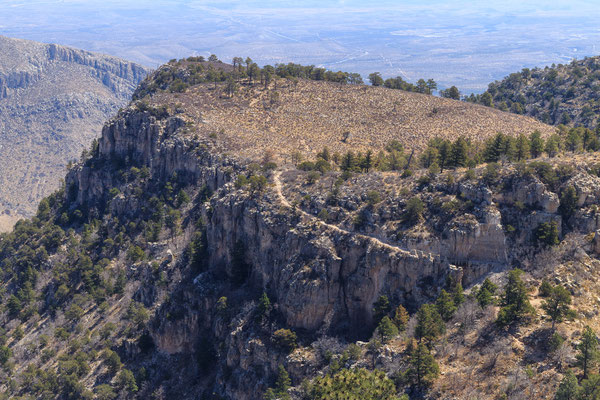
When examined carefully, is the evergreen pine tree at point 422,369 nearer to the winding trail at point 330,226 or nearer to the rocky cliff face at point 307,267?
the rocky cliff face at point 307,267

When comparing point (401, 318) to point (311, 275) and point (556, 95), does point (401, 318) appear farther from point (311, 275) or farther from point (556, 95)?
point (556, 95)

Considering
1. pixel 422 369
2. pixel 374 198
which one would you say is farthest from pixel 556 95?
pixel 422 369

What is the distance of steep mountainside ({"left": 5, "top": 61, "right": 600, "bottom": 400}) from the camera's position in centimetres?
3947

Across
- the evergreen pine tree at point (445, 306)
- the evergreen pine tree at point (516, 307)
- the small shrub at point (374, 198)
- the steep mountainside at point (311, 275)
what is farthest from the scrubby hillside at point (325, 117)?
the evergreen pine tree at point (516, 307)

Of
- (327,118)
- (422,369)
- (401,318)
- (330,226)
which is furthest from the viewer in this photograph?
(327,118)

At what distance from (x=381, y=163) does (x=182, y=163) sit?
3209cm

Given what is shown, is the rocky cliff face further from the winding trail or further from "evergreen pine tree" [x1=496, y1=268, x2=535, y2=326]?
"evergreen pine tree" [x1=496, y1=268, x2=535, y2=326]

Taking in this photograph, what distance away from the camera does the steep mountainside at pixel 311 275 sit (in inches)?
1554

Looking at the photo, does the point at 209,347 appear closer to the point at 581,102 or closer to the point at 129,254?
the point at 129,254

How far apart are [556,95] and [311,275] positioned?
7795cm

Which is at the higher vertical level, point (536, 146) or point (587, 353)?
point (536, 146)

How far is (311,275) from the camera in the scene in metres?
48.6

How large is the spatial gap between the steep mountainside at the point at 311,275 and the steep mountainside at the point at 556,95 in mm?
12348

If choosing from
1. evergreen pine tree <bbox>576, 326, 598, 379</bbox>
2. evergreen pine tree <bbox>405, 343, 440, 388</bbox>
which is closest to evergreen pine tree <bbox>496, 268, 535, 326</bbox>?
evergreen pine tree <bbox>576, 326, 598, 379</bbox>
